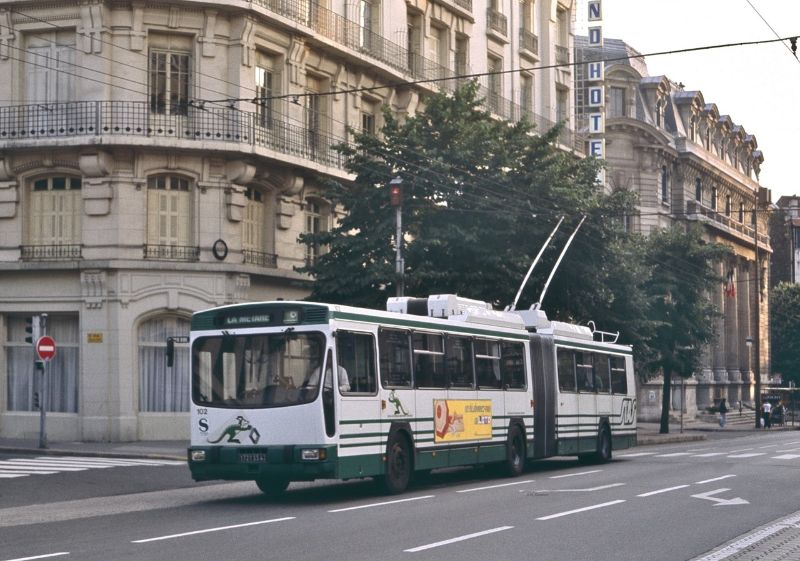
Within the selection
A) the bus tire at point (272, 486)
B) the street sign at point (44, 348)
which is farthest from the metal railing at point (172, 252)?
the bus tire at point (272, 486)

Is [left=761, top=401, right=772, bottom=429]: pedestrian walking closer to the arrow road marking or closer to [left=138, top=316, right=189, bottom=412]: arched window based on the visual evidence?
[left=138, top=316, right=189, bottom=412]: arched window

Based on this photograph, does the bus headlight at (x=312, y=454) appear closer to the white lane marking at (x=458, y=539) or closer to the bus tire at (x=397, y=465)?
the bus tire at (x=397, y=465)

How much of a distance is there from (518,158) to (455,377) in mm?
13931

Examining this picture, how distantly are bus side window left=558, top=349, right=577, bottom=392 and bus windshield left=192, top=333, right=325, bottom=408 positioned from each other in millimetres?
9942

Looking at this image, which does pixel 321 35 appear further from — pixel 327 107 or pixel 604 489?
pixel 604 489

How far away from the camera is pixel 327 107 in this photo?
40.7m

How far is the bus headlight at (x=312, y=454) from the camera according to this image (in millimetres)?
18875

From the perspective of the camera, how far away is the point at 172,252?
1421 inches

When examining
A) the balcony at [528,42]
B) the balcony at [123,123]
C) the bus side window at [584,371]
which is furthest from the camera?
the balcony at [528,42]

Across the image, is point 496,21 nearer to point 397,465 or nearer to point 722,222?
point 397,465

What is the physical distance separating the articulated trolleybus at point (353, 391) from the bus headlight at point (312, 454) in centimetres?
1

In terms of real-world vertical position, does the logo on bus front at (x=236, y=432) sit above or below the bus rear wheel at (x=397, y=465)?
above

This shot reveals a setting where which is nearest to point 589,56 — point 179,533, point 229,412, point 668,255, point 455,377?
point 668,255

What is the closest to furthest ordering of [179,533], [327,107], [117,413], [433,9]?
[179,533], [117,413], [327,107], [433,9]
